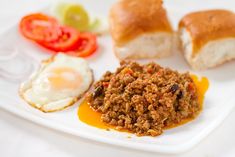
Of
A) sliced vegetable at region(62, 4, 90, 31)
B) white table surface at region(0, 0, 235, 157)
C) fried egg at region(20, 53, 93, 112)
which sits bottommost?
white table surface at region(0, 0, 235, 157)

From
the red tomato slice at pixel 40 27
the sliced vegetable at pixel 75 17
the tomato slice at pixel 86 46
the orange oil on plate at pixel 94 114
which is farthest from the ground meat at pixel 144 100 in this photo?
the sliced vegetable at pixel 75 17

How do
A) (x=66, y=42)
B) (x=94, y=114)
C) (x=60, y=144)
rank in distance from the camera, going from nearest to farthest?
1. (x=60, y=144)
2. (x=94, y=114)
3. (x=66, y=42)

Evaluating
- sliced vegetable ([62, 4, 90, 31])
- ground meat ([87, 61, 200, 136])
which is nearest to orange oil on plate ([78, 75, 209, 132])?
ground meat ([87, 61, 200, 136])

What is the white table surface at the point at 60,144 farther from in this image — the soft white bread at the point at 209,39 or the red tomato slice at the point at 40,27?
the red tomato slice at the point at 40,27

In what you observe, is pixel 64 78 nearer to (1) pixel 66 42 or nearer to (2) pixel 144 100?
(1) pixel 66 42

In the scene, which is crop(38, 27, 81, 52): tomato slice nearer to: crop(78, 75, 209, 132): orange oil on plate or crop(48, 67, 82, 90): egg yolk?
crop(48, 67, 82, 90): egg yolk

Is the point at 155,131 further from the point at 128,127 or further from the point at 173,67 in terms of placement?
the point at 173,67

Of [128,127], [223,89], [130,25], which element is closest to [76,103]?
[128,127]

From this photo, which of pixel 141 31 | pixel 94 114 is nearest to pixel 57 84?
pixel 94 114
